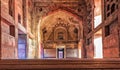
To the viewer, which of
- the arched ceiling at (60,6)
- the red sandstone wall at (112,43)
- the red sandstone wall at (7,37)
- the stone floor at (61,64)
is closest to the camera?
the stone floor at (61,64)

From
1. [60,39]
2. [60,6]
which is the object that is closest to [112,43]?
[60,6]

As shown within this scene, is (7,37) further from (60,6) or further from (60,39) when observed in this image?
(60,39)

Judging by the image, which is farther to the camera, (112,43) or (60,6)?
(60,6)

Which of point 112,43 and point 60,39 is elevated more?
point 60,39

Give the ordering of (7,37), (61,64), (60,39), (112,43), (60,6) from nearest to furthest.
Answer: (61,64)
(7,37)
(112,43)
(60,6)
(60,39)

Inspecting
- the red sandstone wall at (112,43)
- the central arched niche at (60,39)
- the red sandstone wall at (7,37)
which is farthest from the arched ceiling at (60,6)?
the central arched niche at (60,39)

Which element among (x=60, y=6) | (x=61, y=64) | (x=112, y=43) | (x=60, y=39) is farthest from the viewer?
(x=60, y=39)

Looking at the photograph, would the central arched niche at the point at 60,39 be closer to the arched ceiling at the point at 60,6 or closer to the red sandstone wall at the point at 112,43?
the arched ceiling at the point at 60,6

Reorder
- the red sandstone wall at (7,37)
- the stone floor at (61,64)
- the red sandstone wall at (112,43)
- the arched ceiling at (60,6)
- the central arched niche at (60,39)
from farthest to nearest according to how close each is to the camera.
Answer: the central arched niche at (60,39) < the arched ceiling at (60,6) < the red sandstone wall at (112,43) < the red sandstone wall at (7,37) < the stone floor at (61,64)

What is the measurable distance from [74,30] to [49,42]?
2.96 metres

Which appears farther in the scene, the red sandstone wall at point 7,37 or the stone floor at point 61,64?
the red sandstone wall at point 7,37

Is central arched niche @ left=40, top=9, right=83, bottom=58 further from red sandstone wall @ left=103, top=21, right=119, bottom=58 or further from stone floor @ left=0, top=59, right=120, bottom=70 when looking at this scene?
stone floor @ left=0, top=59, right=120, bottom=70

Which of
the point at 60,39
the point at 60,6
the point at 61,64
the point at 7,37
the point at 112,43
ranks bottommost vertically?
the point at 61,64

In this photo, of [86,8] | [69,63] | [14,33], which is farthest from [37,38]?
[69,63]
